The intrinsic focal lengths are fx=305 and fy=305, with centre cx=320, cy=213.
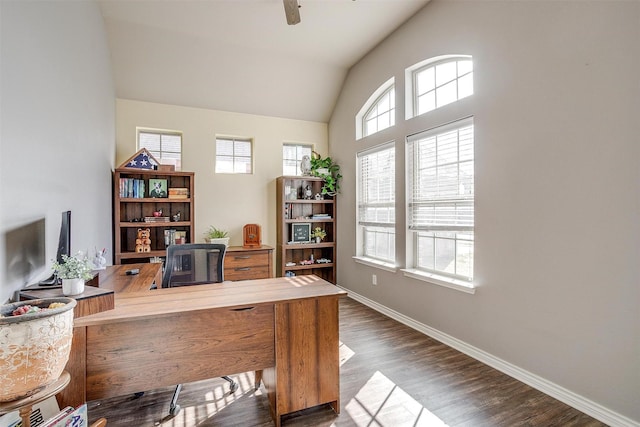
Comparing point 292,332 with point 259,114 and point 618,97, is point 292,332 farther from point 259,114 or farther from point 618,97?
point 259,114

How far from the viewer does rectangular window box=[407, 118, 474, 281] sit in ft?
8.95

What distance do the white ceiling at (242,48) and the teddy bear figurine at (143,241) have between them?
1817 mm

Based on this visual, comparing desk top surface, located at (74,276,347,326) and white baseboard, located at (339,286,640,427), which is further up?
desk top surface, located at (74,276,347,326)

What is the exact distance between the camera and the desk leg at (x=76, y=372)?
54.1 inches

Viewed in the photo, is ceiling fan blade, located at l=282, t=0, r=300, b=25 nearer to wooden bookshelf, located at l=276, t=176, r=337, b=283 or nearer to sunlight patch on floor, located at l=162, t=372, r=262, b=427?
wooden bookshelf, located at l=276, t=176, r=337, b=283

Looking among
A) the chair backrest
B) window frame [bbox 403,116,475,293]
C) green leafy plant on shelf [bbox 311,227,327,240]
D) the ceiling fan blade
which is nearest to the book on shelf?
the chair backrest

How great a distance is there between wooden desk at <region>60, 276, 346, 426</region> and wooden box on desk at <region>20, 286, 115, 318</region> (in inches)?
1.3

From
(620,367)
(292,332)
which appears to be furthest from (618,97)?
(292,332)

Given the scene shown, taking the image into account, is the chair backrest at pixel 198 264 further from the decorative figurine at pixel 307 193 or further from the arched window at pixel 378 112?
the arched window at pixel 378 112

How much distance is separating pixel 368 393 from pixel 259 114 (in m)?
4.04

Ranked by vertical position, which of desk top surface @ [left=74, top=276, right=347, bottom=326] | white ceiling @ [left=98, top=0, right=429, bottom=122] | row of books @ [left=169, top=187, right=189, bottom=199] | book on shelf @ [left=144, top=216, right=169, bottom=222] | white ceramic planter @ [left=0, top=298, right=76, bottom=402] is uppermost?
white ceiling @ [left=98, top=0, right=429, bottom=122]

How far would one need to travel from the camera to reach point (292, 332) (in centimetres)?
177

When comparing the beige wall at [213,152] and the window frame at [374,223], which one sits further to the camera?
the beige wall at [213,152]

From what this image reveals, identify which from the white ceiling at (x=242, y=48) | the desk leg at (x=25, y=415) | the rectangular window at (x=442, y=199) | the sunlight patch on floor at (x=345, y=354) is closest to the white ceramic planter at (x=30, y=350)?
the desk leg at (x=25, y=415)
